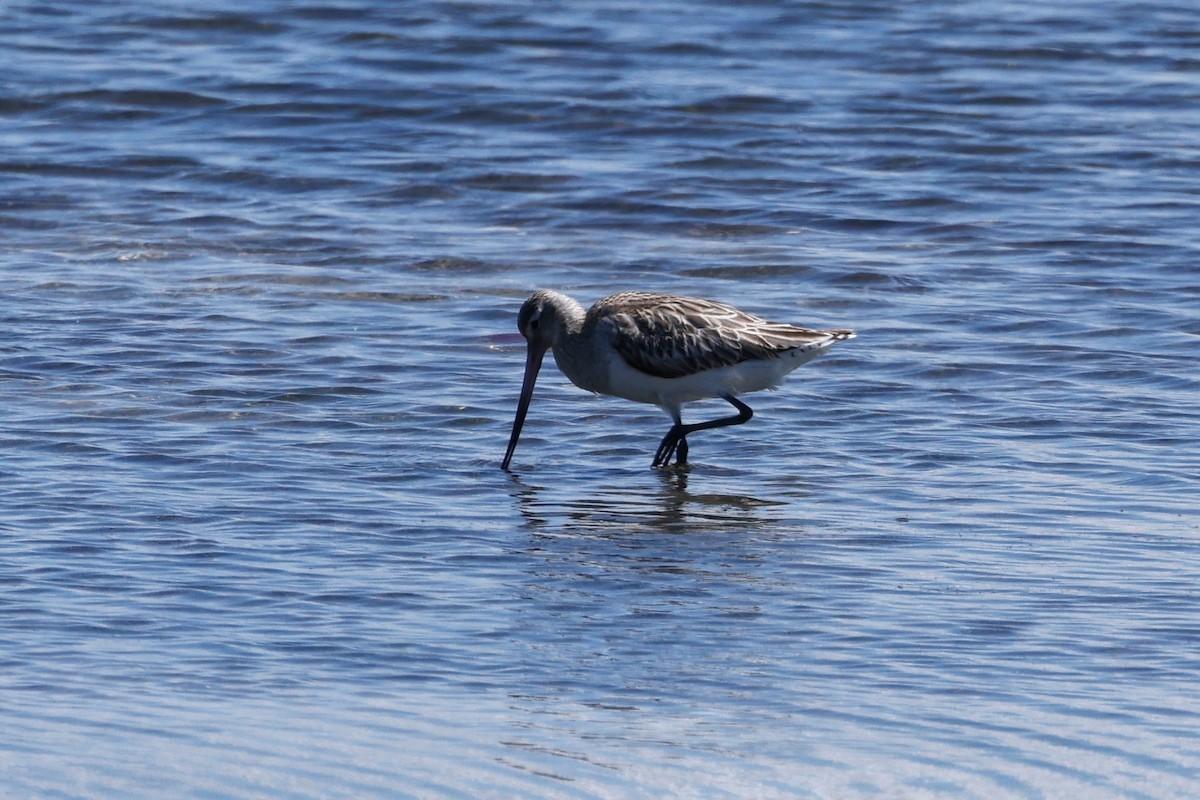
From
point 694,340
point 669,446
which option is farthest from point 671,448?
point 694,340

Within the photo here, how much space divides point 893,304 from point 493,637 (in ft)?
20.4

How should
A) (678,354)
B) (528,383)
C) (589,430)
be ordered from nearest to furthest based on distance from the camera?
(678,354) → (528,383) → (589,430)

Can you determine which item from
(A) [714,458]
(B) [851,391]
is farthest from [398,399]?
(B) [851,391]

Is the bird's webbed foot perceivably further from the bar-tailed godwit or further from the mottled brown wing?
the mottled brown wing

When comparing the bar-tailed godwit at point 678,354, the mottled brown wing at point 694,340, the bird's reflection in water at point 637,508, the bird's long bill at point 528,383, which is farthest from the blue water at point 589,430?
the mottled brown wing at point 694,340

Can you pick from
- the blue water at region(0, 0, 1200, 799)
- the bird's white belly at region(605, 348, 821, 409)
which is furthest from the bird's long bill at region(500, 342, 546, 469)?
the bird's white belly at region(605, 348, 821, 409)

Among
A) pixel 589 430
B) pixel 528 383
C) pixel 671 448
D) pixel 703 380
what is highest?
pixel 703 380

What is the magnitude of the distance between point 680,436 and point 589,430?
82cm

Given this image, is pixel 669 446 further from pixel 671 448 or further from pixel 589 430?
pixel 589 430

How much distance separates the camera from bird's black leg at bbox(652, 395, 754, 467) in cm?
903

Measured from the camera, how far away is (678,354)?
920 centimetres

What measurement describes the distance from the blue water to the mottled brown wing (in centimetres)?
47

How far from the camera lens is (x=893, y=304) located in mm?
12000

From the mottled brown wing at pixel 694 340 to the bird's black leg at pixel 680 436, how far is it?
25 cm
